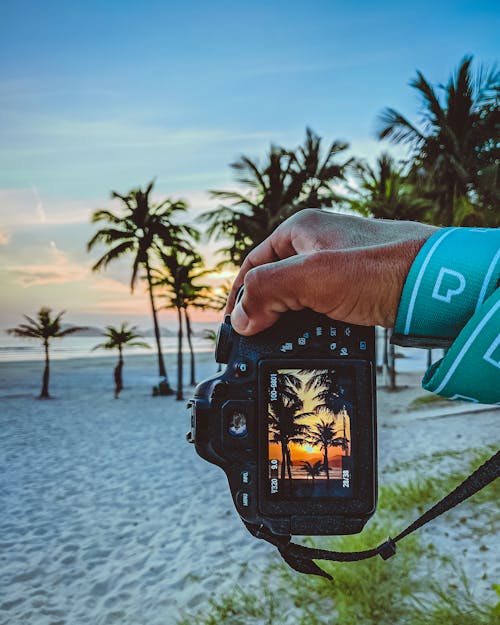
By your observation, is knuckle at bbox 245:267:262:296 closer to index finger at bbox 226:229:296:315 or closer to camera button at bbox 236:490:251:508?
index finger at bbox 226:229:296:315

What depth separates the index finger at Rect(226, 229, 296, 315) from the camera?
3.19ft

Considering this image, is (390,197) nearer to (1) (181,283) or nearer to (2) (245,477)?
(1) (181,283)

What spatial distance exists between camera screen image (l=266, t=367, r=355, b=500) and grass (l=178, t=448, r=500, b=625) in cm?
213

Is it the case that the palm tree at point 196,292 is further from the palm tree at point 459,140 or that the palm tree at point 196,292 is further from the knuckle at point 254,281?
the knuckle at point 254,281

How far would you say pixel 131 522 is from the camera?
18.6ft

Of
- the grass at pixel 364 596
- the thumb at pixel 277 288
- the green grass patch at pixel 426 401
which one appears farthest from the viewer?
the green grass patch at pixel 426 401

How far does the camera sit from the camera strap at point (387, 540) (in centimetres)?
82

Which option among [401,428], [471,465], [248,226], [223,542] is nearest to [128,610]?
[223,542]

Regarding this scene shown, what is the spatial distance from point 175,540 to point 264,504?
440cm

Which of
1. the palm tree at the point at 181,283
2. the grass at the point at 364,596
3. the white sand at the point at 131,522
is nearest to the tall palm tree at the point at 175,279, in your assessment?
the palm tree at the point at 181,283

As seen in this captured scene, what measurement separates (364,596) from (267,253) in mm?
2957

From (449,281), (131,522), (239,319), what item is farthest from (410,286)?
(131,522)

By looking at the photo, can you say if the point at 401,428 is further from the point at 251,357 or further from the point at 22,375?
the point at 22,375

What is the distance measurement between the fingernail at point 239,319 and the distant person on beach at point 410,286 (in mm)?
55
